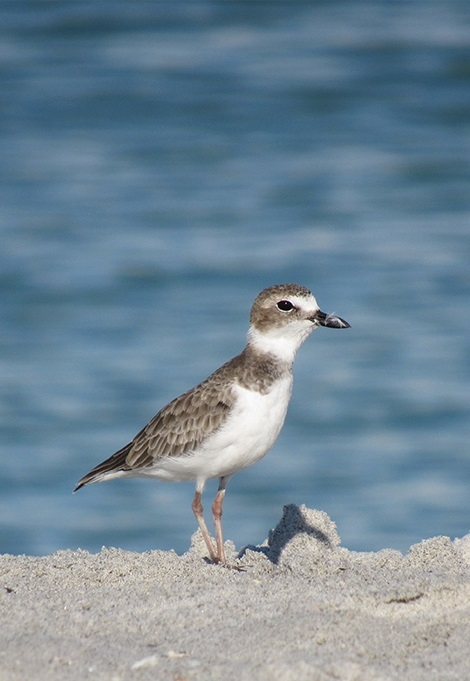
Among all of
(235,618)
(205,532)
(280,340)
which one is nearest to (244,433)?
(280,340)

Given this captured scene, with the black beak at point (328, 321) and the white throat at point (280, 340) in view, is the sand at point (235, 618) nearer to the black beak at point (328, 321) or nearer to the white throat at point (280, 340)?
the white throat at point (280, 340)

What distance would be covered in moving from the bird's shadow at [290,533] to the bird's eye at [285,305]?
1321 mm

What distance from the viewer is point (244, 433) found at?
712cm

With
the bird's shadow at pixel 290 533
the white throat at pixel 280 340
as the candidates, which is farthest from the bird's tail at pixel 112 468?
the white throat at pixel 280 340

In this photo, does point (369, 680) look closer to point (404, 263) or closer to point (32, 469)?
point (32, 469)

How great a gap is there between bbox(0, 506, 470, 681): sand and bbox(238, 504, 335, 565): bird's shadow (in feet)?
1.40

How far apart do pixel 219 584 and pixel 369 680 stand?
A: 4.88 ft

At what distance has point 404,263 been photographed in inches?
673

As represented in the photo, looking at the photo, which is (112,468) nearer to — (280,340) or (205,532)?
(205,532)

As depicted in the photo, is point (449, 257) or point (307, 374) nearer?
point (307, 374)

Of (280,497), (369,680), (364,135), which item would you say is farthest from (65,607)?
(364,135)

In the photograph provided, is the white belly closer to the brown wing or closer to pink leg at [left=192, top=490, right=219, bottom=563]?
the brown wing

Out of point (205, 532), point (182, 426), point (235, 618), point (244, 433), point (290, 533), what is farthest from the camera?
point (290, 533)

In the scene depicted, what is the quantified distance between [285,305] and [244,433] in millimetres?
884
